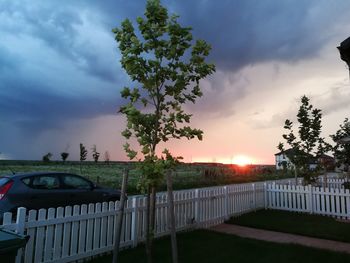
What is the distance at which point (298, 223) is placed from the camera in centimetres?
1027

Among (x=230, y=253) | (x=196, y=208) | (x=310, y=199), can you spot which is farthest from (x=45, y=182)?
(x=310, y=199)

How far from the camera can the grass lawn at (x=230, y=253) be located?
256 inches

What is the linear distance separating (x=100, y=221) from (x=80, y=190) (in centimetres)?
A: 305

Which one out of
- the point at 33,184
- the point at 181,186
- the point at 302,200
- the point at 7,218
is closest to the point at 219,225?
the point at 302,200

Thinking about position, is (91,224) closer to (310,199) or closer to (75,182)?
(75,182)

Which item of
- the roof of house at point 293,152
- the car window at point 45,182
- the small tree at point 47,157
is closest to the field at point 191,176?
A: the car window at point 45,182

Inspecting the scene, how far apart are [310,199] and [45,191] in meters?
9.26

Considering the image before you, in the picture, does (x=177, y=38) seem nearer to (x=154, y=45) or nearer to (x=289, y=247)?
(x=154, y=45)

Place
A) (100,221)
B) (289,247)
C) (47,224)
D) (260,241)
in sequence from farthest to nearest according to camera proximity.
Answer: (260,241) → (289,247) → (100,221) → (47,224)

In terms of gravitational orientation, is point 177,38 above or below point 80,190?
above

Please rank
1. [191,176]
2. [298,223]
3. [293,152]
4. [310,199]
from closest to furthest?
[298,223] < [310,199] < [293,152] < [191,176]

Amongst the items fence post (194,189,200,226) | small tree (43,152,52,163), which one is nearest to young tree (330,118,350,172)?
fence post (194,189,200,226)

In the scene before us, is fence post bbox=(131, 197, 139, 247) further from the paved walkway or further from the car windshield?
the car windshield

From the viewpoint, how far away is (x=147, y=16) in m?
5.16
